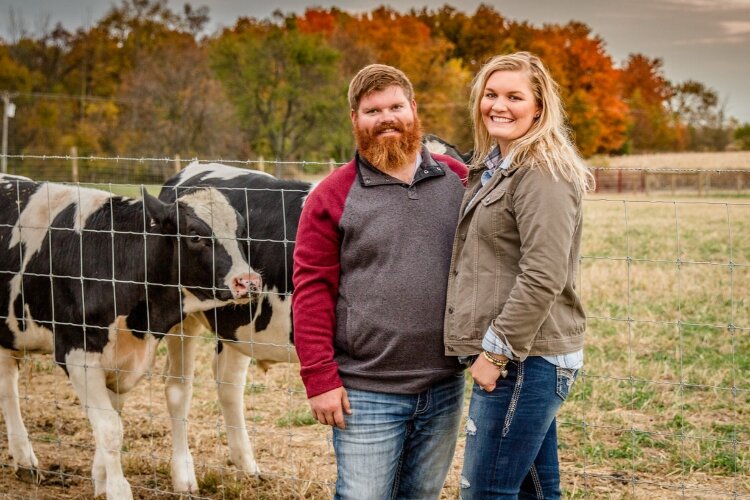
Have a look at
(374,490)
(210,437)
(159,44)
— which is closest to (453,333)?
(374,490)

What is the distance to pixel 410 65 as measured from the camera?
53938 mm

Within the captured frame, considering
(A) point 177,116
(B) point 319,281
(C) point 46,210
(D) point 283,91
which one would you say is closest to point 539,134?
(B) point 319,281

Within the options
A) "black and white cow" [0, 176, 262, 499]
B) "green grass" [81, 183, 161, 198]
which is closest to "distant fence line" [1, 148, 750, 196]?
"green grass" [81, 183, 161, 198]

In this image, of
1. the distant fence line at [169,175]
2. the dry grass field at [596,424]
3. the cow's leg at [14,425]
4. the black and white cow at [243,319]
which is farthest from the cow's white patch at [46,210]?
the distant fence line at [169,175]

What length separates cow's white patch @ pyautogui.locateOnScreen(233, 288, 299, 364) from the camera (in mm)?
4922

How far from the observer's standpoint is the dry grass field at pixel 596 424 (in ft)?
16.3

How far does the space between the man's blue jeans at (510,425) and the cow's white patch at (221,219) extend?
2.10 m

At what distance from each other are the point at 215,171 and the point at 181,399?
5.03 ft

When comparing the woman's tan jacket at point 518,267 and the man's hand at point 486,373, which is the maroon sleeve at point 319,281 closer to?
the woman's tan jacket at point 518,267

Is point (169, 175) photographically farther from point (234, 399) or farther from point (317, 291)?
point (317, 291)

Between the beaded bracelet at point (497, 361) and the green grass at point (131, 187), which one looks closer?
the beaded bracelet at point (497, 361)

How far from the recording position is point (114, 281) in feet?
15.1

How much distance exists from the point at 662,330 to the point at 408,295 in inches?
253

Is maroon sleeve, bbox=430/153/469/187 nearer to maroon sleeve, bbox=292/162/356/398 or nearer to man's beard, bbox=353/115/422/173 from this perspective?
man's beard, bbox=353/115/422/173
